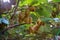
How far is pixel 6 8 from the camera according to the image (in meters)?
1.10

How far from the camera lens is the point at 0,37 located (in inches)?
45.3

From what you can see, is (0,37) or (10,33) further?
(10,33)

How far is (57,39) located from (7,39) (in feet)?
1.30

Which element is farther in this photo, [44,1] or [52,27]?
[52,27]

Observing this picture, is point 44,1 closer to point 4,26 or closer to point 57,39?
point 4,26

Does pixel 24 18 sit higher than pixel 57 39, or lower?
higher

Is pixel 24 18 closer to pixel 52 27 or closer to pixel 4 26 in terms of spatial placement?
pixel 4 26

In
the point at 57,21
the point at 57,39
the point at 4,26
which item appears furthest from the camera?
the point at 57,39

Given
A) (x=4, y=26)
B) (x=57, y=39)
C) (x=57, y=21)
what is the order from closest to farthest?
(x=4, y=26) < (x=57, y=21) < (x=57, y=39)

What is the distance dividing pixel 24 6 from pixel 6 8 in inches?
4.6

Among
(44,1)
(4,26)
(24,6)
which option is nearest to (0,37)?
(4,26)

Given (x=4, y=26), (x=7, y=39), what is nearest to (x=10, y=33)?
(x=7, y=39)

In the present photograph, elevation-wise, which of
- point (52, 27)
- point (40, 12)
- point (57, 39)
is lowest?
point (57, 39)

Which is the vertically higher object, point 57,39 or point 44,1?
point 44,1
